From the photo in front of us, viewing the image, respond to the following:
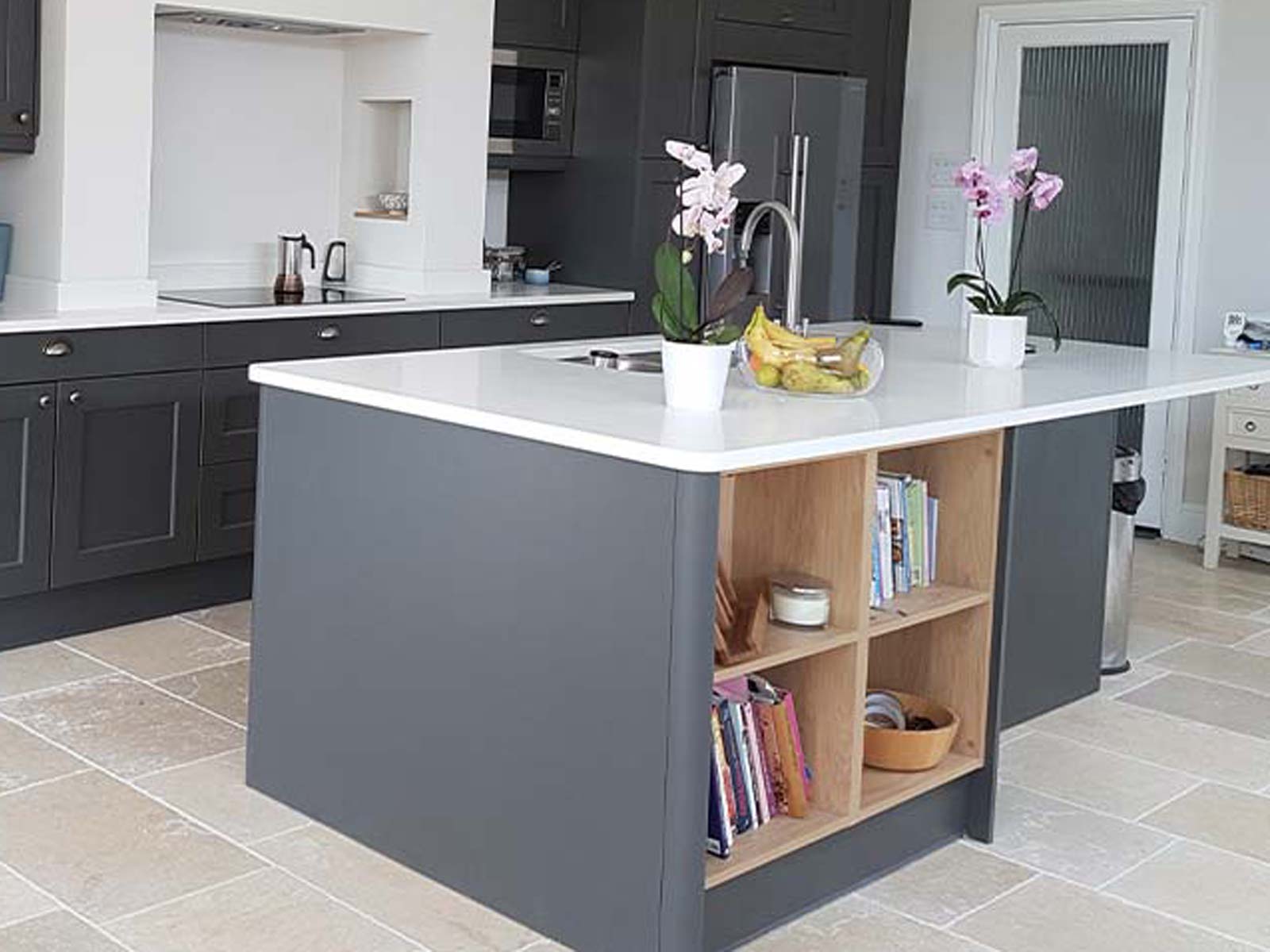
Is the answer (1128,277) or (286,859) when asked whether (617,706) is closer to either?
(286,859)

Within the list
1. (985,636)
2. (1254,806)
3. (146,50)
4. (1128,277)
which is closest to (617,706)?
(985,636)

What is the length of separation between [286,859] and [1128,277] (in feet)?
14.8

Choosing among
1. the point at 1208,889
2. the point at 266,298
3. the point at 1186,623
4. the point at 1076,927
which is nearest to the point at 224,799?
the point at 1076,927

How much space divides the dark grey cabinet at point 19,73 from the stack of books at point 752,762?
2.66m

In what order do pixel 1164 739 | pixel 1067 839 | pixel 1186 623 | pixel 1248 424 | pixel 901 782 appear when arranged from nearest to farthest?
pixel 901 782 → pixel 1067 839 → pixel 1164 739 → pixel 1186 623 → pixel 1248 424

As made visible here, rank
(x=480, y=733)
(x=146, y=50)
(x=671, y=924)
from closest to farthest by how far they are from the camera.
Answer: (x=671, y=924) → (x=480, y=733) → (x=146, y=50)

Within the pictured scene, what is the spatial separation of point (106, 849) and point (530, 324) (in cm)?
288

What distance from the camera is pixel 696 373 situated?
309cm

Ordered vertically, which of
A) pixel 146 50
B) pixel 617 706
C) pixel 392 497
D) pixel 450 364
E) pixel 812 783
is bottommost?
pixel 812 783

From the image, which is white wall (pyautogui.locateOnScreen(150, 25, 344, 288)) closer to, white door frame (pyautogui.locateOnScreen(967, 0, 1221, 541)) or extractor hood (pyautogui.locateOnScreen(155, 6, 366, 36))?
extractor hood (pyautogui.locateOnScreen(155, 6, 366, 36))

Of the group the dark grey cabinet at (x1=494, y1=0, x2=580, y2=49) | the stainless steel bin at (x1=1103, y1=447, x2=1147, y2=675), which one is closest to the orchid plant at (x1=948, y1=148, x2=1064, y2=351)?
the stainless steel bin at (x1=1103, y1=447, x2=1147, y2=675)

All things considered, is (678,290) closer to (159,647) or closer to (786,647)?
(786,647)

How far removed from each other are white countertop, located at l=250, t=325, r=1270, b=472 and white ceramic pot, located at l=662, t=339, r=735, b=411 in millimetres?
46

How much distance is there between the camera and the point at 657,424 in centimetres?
294
